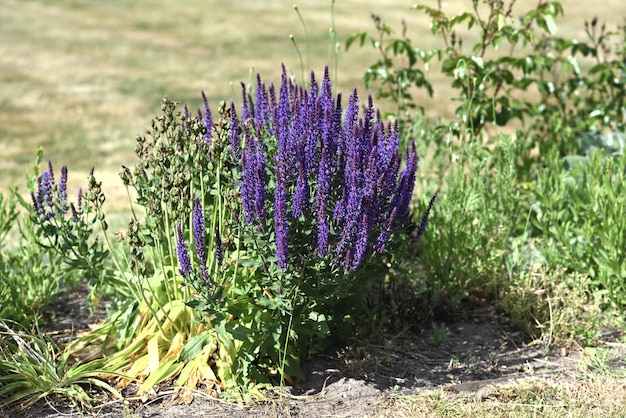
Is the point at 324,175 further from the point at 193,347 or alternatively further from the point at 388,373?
the point at 388,373

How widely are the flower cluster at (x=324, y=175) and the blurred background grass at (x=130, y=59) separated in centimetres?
280

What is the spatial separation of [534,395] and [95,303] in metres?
2.23

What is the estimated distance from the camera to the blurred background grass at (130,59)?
27.2ft

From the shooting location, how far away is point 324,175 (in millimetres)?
3031

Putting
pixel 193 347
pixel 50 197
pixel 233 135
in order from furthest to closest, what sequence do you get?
pixel 50 197
pixel 233 135
pixel 193 347

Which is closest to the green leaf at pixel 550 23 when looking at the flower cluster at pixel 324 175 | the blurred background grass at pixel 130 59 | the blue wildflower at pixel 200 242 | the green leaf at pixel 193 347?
the blurred background grass at pixel 130 59

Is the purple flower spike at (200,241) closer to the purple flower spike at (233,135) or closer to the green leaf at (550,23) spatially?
the purple flower spike at (233,135)

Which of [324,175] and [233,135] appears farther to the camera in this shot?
[233,135]

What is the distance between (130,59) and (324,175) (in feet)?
32.6

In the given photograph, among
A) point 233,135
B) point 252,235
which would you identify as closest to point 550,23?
point 233,135

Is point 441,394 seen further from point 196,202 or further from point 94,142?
point 94,142

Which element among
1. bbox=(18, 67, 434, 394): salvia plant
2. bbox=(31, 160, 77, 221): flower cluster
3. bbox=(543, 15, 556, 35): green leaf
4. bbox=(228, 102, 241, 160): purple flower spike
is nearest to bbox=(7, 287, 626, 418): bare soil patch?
bbox=(18, 67, 434, 394): salvia plant

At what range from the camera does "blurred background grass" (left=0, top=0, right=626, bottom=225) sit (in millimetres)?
8305

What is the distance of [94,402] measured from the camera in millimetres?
3357
